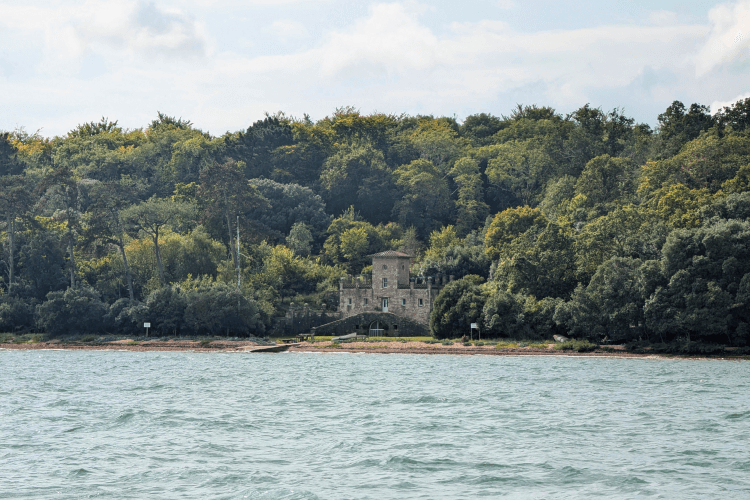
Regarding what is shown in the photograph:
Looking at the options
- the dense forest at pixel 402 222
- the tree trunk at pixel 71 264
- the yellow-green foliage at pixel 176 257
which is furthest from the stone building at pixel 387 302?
the tree trunk at pixel 71 264

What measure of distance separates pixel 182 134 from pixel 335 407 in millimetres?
106288

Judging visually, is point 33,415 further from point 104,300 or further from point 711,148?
point 711,148

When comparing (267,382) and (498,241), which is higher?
(498,241)

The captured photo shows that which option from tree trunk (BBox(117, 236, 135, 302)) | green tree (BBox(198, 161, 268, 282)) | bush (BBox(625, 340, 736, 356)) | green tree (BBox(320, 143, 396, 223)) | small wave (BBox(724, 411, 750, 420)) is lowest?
small wave (BBox(724, 411, 750, 420))

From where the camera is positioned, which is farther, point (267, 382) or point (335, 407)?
point (267, 382)

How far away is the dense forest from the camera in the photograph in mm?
71688

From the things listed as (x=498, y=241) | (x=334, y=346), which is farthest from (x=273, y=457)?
(x=498, y=241)

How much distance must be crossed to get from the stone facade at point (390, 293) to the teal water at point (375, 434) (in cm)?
3341

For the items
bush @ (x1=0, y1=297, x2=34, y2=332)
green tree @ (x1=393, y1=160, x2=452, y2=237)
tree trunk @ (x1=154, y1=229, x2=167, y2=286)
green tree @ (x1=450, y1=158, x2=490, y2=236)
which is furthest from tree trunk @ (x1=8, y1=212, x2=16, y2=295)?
green tree @ (x1=450, y1=158, x2=490, y2=236)

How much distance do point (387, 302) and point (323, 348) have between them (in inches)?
533

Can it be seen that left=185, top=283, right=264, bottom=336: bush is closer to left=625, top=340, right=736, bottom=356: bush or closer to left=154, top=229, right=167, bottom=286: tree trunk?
left=154, top=229, right=167, bottom=286: tree trunk

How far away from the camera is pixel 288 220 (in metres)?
114

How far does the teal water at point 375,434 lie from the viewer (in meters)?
23.1

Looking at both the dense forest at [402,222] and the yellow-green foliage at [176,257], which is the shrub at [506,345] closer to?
the dense forest at [402,222]
